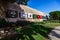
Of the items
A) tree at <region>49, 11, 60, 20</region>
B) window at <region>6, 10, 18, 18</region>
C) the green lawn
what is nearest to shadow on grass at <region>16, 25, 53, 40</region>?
the green lawn

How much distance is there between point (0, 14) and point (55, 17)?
91.4 feet

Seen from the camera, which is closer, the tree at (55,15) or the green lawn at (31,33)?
the green lawn at (31,33)

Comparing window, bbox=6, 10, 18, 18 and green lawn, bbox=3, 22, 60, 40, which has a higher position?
window, bbox=6, 10, 18, 18

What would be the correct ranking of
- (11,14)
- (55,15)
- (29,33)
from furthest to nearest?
(55,15) → (11,14) → (29,33)

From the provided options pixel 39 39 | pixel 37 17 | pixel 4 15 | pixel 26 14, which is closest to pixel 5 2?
pixel 4 15

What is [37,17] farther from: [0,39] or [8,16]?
[0,39]

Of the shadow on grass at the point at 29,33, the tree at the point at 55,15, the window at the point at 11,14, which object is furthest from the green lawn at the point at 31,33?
the tree at the point at 55,15

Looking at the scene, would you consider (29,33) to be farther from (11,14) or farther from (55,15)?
(55,15)

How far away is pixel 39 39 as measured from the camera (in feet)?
35.4

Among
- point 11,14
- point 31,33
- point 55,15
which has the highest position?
point 11,14

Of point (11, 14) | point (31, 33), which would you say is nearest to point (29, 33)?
point (31, 33)

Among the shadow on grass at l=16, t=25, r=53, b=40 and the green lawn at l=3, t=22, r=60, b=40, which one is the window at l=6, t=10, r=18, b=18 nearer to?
the green lawn at l=3, t=22, r=60, b=40

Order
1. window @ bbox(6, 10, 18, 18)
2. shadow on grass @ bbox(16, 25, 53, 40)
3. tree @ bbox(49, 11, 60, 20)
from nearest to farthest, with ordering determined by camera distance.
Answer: shadow on grass @ bbox(16, 25, 53, 40)
window @ bbox(6, 10, 18, 18)
tree @ bbox(49, 11, 60, 20)

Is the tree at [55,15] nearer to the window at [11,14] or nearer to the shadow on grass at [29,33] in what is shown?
the window at [11,14]
